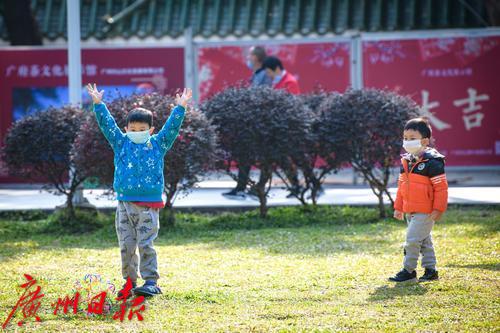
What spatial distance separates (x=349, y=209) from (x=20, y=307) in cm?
598

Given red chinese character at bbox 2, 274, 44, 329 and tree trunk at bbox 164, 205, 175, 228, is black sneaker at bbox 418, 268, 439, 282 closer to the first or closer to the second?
red chinese character at bbox 2, 274, 44, 329

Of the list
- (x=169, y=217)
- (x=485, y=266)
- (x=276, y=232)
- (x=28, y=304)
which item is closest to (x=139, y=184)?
(x=28, y=304)

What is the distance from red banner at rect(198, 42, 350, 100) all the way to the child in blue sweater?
28.4 ft

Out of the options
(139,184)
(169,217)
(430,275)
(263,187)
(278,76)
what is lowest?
(169,217)

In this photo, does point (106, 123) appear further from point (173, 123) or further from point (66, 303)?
point (66, 303)

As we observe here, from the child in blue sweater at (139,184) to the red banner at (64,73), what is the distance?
338 inches

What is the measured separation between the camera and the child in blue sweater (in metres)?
7.01

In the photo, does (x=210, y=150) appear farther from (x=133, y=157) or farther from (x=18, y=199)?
(x=18, y=199)

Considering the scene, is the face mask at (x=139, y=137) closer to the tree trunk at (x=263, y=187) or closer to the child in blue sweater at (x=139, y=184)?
the child in blue sweater at (x=139, y=184)

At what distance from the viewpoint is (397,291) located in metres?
6.98

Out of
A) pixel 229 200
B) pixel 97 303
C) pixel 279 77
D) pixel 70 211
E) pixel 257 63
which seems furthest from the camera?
pixel 257 63

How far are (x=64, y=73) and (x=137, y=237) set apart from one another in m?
9.13

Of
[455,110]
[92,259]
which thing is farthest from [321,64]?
[92,259]

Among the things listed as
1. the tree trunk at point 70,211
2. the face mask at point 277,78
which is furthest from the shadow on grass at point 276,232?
the face mask at point 277,78
